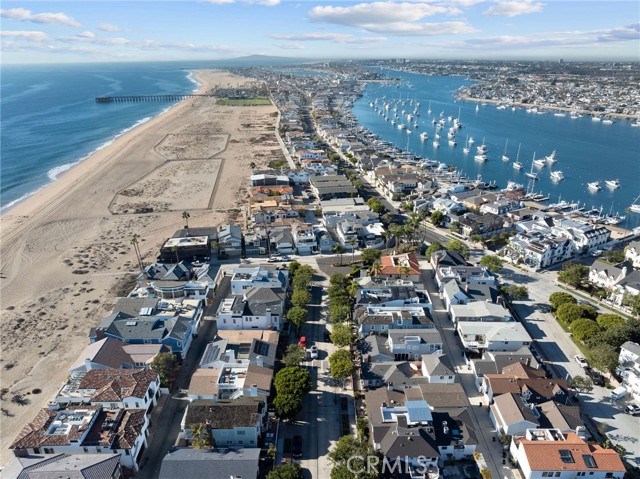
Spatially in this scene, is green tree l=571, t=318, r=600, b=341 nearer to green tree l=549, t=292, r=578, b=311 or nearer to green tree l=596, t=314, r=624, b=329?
green tree l=596, t=314, r=624, b=329

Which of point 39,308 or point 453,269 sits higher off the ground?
point 453,269

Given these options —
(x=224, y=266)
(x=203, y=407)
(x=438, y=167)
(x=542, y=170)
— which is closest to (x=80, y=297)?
(x=224, y=266)

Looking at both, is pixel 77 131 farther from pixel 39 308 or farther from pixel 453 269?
pixel 453 269

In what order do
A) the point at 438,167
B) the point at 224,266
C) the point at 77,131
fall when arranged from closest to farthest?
the point at 224,266 < the point at 438,167 < the point at 77,131

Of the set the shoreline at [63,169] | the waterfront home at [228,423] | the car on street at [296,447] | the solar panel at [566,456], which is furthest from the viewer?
the shoreline at [63,169]

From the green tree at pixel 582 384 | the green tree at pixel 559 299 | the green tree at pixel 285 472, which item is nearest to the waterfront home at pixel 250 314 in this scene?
the green tree at pixel 285 472

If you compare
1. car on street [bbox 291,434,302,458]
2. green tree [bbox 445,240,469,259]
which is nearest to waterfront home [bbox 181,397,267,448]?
car on street [bbox 291,434,302,458]

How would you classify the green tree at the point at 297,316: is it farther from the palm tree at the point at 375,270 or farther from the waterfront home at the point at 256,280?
the palm tree at the point at 375,270
